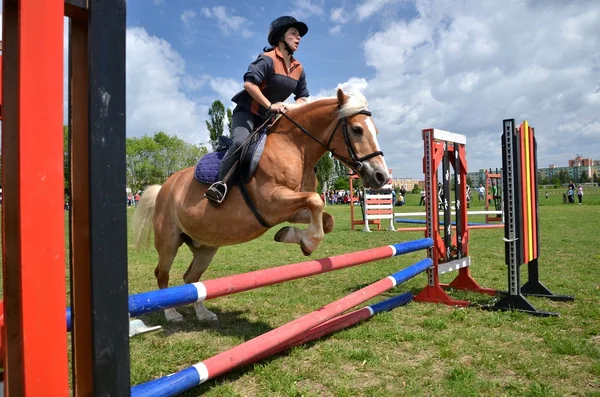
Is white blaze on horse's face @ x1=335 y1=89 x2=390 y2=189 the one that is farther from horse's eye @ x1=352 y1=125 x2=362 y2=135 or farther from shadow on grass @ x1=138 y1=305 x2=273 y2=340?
shadow on grass @ x1=138 y1=305 x2=273 y2=340

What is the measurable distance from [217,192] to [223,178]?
163 mm

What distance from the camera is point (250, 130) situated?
3855mm

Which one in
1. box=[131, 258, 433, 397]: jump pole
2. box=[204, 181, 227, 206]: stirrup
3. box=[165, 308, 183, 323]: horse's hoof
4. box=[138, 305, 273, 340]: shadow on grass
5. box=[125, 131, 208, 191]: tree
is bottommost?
box=[138, 305, 273, 340]: shadow on grass

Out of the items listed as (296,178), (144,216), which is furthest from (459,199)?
(144,216)

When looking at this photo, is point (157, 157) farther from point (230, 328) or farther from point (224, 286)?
point (224, 286)

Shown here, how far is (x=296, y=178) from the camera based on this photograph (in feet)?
11.8

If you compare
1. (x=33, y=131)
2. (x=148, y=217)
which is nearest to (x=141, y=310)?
(x=33, y=131)

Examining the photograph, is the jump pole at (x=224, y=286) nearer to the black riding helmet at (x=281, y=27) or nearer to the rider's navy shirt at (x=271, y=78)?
the rider's navy shirt at (x=271, y=78)

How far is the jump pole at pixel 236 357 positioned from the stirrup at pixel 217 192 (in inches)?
46.2

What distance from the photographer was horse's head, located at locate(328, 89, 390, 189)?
3385 mm

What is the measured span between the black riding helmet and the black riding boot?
43.6 inches

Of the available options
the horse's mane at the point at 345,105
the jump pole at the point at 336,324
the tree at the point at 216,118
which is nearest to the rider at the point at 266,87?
the horse's mane at the point at 345,105

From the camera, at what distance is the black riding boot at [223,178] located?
3531 millimetres

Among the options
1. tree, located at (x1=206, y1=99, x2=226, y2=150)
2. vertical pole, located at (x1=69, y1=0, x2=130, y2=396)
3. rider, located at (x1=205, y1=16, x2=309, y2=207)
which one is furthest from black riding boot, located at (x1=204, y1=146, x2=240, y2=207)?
tree, located at (x1=206, y1=99, x2=226, y2=150)
